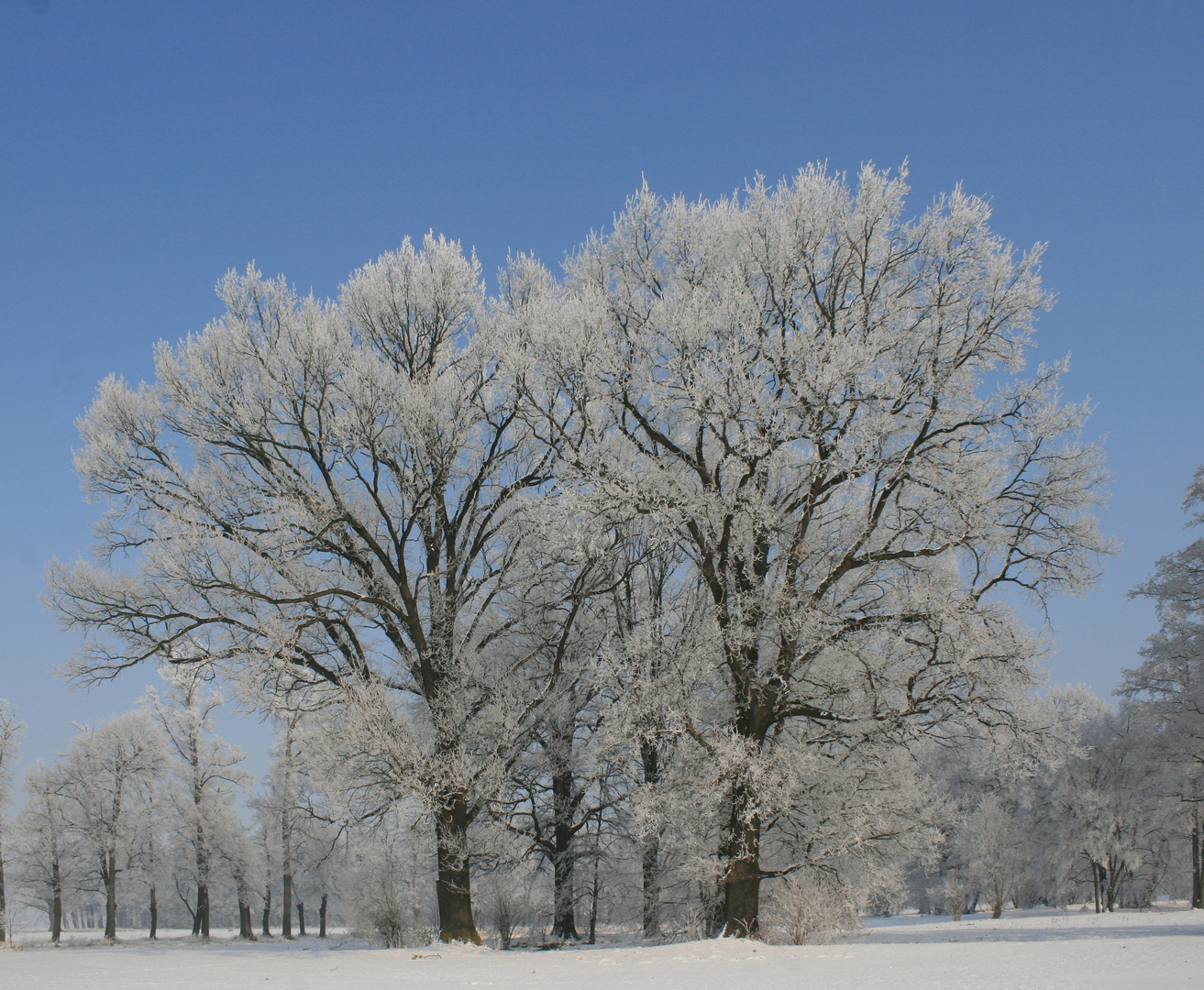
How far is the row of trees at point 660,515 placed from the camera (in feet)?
41.4

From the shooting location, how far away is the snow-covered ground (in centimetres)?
836

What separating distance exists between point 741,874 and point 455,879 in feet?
19.0

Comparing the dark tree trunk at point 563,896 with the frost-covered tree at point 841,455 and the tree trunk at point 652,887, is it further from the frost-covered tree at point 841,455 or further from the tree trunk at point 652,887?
the frost-covered tree at point 841,455

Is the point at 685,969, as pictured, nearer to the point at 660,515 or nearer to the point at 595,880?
the point at 660,515

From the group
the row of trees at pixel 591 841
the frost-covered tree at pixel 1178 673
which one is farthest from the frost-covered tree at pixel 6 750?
the frost-covered tree at pixel 1178 673

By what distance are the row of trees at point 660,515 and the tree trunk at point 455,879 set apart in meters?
0.07

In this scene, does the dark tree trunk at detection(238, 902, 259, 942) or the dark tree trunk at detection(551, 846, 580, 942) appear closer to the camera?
the dark tree trunk at detection(551, 846, 580, 942)

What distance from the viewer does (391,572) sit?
15695 millimetres

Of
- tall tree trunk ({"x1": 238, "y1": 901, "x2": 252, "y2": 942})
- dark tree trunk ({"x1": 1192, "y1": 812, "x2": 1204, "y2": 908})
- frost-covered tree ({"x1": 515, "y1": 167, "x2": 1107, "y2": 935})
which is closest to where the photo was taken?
frost-covered tree ({"x1": 515, "y1": 167, "x2": 1107, "y2": 935})

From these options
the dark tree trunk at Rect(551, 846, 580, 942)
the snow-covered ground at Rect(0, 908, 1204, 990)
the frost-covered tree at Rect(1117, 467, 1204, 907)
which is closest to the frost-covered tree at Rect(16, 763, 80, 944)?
the dark tree trunk at Rect(551, 846, 580, 942)

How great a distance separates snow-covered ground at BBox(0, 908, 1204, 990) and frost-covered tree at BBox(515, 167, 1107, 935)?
7.43ft

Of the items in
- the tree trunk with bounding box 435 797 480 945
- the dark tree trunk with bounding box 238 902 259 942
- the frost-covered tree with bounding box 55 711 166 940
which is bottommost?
the dark tree trunk with bounding box 238 902 259 942

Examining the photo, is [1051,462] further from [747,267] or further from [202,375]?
[202,375]

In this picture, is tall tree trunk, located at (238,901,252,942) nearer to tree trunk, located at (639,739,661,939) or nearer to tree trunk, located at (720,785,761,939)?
tree trunk, located at (639,739,661,939)
